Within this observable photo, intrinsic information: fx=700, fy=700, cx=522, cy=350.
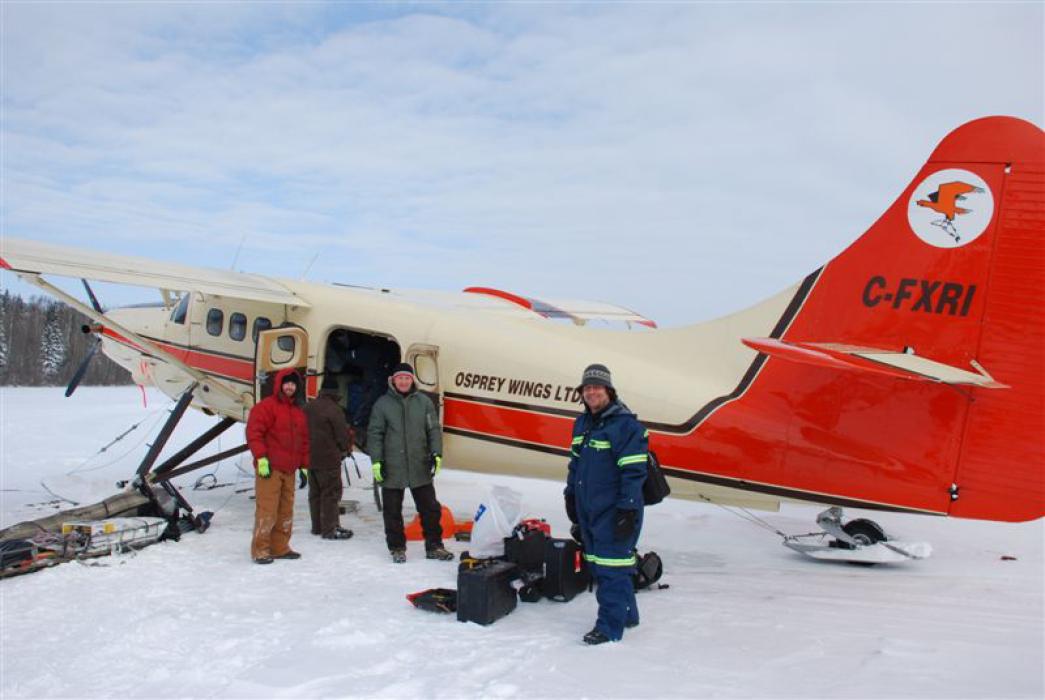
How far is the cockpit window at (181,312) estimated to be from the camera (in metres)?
8.85

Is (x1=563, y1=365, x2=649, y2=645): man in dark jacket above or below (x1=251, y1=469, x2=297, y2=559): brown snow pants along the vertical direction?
above

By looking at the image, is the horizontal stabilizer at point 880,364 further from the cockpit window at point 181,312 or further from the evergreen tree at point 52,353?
the evergreen tree at point 52,353

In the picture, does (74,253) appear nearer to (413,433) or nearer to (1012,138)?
(413,433)

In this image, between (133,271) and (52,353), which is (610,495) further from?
(52,353)

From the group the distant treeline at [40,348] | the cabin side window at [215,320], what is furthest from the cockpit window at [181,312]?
the distant treeline at [40,348]

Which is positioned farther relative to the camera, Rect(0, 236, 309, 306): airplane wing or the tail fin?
Rect(0, 236, 309, 306): airplane wing

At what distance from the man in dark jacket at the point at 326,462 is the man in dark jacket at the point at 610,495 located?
3.41m

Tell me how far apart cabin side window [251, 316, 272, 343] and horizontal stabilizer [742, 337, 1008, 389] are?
5.65 meters

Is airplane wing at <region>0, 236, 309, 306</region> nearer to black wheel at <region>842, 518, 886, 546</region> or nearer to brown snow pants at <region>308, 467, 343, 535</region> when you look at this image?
brown snow pants at <region>308, 467, 343, 535</region>

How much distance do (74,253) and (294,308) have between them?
2194mm

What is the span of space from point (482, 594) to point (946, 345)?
11.9ft

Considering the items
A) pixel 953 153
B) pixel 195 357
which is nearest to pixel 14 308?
pixel 195 357

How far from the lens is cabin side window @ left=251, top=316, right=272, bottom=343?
319 inches

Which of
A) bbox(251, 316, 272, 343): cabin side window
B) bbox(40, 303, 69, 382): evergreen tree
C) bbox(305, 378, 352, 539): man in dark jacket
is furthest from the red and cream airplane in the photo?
bbox(40, 303, 69, 382): evergreen tree
